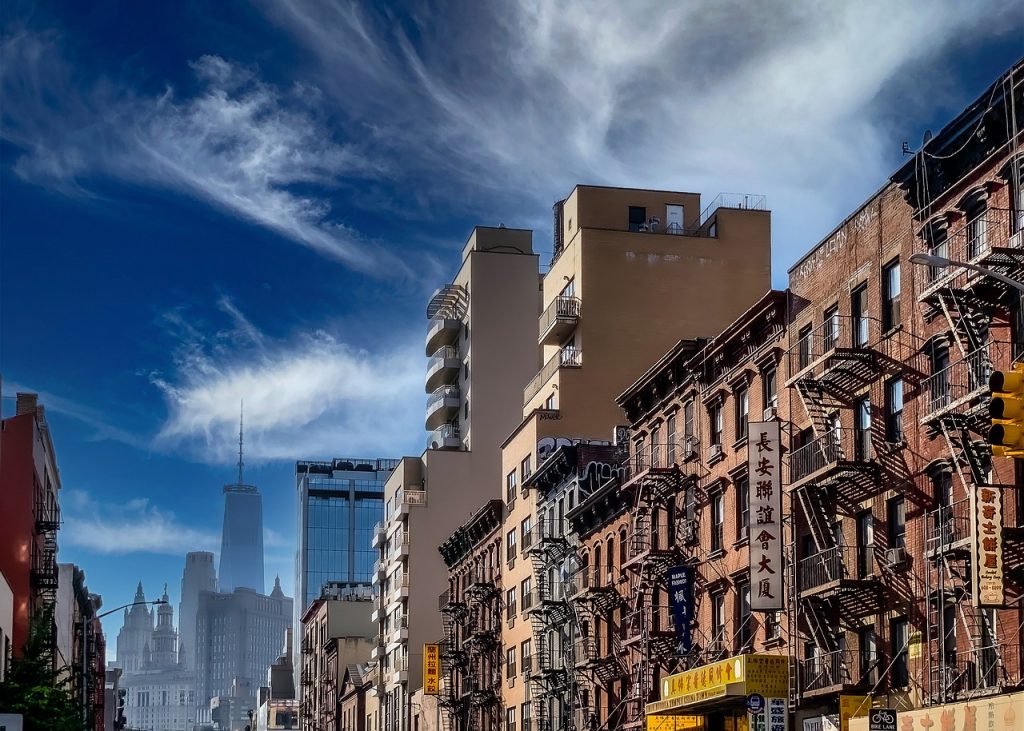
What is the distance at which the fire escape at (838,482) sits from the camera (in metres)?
46.8

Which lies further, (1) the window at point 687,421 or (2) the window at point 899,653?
(1) the window at point 687,421

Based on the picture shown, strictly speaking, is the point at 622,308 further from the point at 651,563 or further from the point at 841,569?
the point at 841,569

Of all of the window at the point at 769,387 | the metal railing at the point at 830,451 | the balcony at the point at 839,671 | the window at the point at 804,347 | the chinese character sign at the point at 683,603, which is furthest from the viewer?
the chinese character sign at the point at 683,603

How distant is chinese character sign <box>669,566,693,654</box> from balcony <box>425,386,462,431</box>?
61.8 meters

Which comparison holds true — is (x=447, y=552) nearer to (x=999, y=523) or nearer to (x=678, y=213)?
(x=678, y=213)

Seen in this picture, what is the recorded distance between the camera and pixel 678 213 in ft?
300

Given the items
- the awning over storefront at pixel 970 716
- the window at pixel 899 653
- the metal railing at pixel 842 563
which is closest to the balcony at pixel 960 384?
the metal railing at pixel 842 563

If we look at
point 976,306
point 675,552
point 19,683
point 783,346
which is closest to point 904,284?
point 976,306

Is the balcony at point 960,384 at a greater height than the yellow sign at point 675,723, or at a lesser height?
greater

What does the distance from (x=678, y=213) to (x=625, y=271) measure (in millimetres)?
6763

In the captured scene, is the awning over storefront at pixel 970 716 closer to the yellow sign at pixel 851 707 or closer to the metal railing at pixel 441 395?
the yellow sign at pixel 851 707

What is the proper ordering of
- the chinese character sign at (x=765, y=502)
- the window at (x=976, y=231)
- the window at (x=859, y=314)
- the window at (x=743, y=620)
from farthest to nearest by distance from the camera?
the window at (x=743, y=620), the chinese character sign at (x=765, y=502), the window at (x=859, y=314), the window at (x=976, y=231)

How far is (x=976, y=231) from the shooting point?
42.8 m

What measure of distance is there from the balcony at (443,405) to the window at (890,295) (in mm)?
76784
